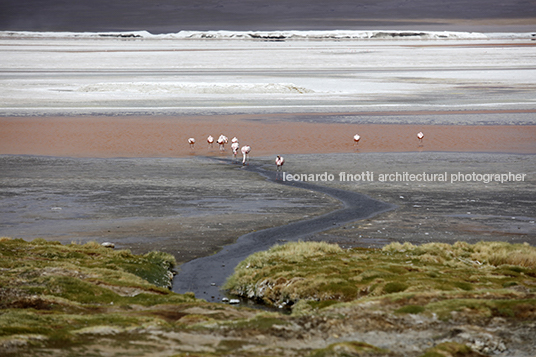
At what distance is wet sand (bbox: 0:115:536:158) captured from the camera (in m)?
41.9

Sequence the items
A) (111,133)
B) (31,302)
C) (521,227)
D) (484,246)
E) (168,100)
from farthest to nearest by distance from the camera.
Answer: (168,100) → (111,133) → (521,227) → (484,246) → (31,302)

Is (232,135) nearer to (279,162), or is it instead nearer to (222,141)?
(222,141)

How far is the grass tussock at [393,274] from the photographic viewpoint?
46.4 feet

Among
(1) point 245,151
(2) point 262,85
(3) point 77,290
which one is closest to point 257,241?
(3) point 77,290

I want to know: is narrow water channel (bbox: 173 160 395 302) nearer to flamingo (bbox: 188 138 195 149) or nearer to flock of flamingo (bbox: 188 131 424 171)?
flock of flamingo (bbox: 188 131 424 171)

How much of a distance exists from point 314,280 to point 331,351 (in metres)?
6.93

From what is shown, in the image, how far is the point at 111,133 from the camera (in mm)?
49375

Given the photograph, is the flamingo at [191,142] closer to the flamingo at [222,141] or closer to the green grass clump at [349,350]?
the flamingo at [222,141]

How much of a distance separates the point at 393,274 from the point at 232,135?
3174 cm

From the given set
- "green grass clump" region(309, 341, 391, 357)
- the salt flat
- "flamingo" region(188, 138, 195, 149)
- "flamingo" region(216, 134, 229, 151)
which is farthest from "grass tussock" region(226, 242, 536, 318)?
the salt flat

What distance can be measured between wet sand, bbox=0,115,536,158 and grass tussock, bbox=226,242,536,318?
21.4 m

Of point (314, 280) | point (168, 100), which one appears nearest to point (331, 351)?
point (314, 280)

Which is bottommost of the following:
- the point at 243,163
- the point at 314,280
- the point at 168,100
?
the point at 314,280

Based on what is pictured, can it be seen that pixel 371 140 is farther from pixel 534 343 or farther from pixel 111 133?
pixel 534 343
